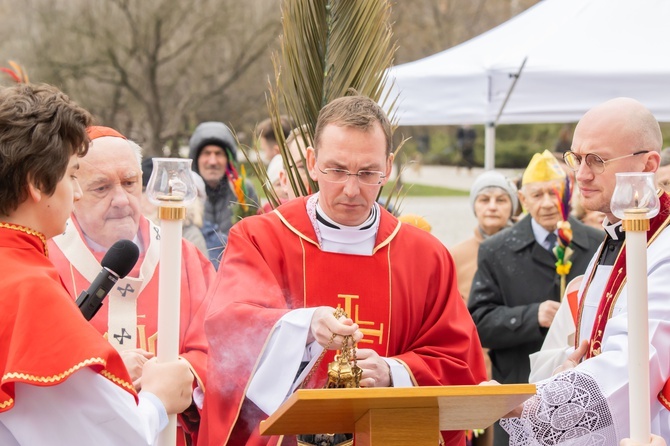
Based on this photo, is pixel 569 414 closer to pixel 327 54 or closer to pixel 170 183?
pixel 170 183

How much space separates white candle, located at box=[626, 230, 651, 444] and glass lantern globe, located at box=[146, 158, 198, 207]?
1.19m

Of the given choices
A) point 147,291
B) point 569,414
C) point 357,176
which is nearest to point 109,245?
point 147,291

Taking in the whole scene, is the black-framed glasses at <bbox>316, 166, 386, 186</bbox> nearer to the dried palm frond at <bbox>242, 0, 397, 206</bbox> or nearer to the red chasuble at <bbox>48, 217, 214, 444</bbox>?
the red chasuble at <bbox>48, 217, 214, 444</bbox>

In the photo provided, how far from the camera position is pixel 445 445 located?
3.88 m

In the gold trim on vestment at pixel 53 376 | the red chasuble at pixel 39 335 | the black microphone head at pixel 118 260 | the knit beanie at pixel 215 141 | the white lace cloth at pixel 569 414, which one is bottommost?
the white lace cloth at pixel 569 414

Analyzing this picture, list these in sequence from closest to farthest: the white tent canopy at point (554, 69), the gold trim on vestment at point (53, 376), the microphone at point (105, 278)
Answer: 1. the gold trim on vestment at point (53, 376)
2. the microphone at point (105, 278)
3. the white tent canopy at point (554, 69)

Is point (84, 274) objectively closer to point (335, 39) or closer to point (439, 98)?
point (335, 39)

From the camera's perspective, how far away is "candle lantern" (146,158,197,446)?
261cm

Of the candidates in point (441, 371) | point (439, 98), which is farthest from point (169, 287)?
point (439, 98)

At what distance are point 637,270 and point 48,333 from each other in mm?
1586

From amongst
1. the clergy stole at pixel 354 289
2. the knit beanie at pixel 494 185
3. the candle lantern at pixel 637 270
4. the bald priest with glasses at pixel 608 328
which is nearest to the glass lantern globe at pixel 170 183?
the candle lantern at pixel 637 270

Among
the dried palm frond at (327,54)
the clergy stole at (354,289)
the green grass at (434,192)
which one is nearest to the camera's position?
the clergy stole at (354,289)

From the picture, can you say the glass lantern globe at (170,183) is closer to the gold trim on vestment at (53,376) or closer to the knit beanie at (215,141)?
the gold trim on vestment at (53,376)

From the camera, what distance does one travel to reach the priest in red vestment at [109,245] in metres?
4.25
